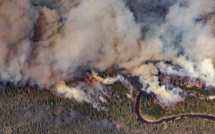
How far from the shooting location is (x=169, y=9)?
19.0 meters

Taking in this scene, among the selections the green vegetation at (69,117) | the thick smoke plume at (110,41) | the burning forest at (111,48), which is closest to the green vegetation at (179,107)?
the green vegetation at (69,117)

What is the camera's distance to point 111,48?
19.0 m

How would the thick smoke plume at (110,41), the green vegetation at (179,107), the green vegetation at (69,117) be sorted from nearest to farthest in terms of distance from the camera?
the thick smoke plume at (110,41)
the green vegetation at (69,117)
the green vegetation at (179,107)

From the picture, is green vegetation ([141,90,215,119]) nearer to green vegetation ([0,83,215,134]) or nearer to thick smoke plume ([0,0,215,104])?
green vegetation ([0,83,215,134])

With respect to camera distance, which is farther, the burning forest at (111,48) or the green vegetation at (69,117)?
the green vegetation at (69,117)

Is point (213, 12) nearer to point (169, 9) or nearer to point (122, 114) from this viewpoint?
point (169, 9)

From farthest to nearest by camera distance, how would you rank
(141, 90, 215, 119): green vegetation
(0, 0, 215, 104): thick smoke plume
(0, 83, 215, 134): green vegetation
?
(141, 90, 215, 119): green vegetation, (0, 83, 215, 134): green vegetation, (0, 0, 215, 104): thick smoke plume

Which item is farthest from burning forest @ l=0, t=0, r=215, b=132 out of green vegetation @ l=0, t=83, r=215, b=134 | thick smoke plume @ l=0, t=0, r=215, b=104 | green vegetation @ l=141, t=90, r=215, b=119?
green vegetation @ l=141, t=90, r=215, b=119

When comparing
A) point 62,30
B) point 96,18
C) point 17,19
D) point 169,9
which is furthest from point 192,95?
point 17,19

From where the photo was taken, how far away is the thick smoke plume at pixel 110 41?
18453 millimetres

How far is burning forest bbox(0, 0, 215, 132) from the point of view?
1848 centimetres

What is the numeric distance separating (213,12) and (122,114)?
34.5ft

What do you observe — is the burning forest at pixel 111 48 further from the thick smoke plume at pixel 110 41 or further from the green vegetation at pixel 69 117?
the green vegetation at pixel 69 117

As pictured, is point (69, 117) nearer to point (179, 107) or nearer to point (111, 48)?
point (111, 48)
